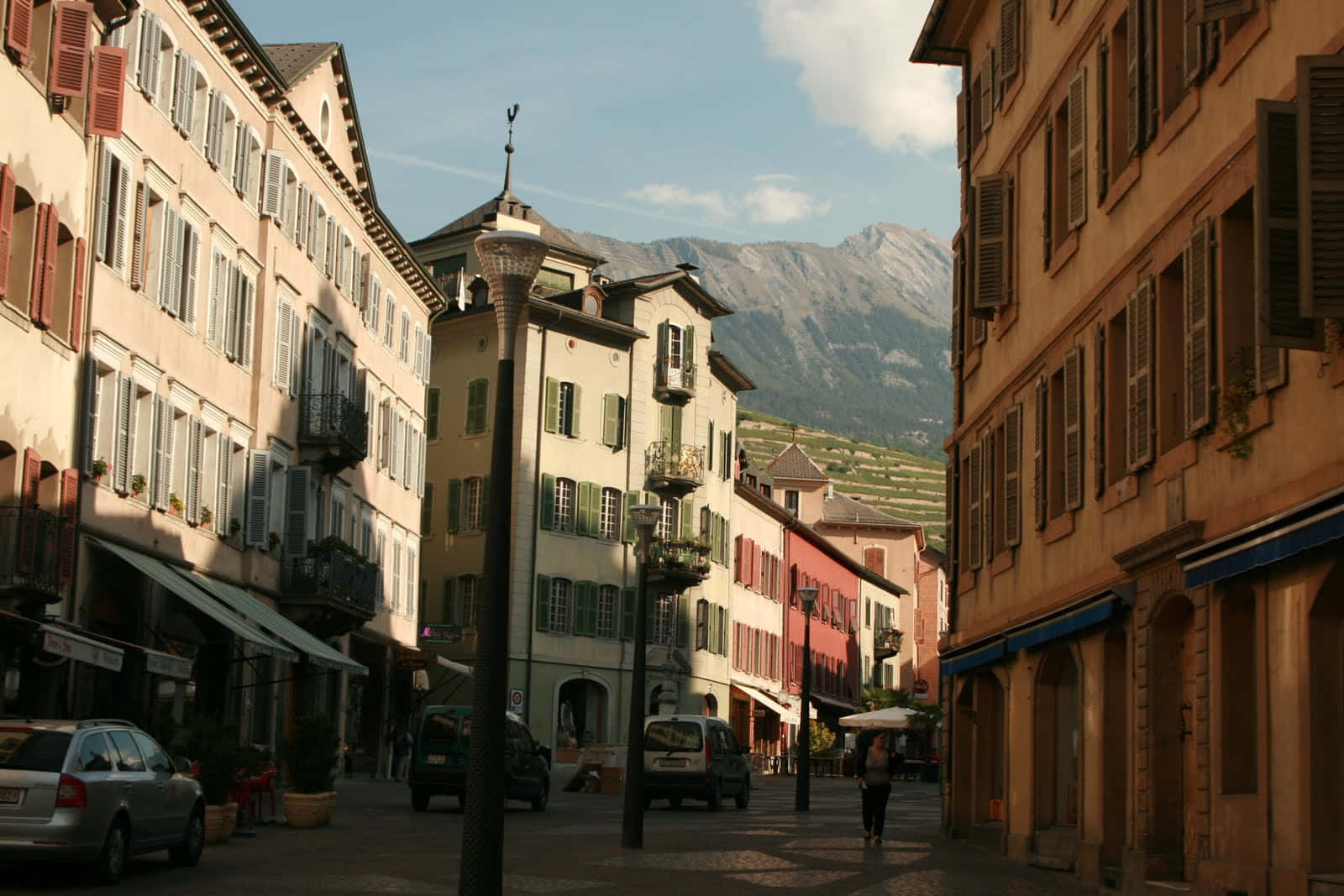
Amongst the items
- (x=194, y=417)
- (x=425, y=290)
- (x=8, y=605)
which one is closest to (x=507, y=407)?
(x=8, y=605)

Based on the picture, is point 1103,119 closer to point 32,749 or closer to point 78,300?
point 32,749

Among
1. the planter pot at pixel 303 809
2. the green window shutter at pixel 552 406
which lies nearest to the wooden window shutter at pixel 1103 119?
the planter pot at pixel 303 809

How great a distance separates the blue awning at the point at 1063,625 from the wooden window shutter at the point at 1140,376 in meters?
1.53

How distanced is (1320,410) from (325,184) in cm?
3312

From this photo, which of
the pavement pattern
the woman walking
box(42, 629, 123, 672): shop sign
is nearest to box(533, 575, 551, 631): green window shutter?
the pavement pattern

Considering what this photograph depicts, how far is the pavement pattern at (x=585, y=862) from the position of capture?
18.4 m

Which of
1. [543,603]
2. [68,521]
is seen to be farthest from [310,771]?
[543,603]

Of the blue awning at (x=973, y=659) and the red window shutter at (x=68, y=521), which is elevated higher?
the red window shutter at (x=68, y=521)

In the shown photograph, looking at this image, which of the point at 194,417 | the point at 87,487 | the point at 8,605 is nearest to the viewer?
the point at 8,605

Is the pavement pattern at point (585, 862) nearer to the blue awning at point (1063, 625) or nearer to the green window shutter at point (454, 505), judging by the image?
the blue awning at point (1063, 625)

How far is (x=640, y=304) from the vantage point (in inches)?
2534

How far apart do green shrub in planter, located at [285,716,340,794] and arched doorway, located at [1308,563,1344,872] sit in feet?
55.2

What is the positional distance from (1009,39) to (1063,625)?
9.41m

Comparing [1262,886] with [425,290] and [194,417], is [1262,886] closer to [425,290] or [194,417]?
[194,417]
